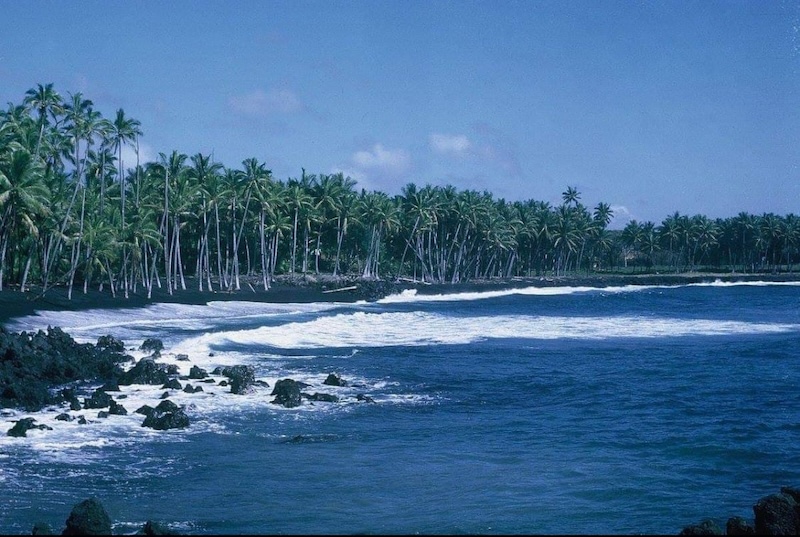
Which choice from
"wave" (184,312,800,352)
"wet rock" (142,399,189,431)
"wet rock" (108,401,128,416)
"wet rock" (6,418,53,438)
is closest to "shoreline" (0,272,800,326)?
"wave" (184,312,800,352)

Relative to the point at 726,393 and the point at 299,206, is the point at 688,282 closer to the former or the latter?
the point at 299,206

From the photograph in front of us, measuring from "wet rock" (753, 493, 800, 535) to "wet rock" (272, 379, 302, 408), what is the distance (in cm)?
1422

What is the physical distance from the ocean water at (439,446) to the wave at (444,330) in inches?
32.0

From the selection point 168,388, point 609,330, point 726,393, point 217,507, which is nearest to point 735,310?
point 609,330

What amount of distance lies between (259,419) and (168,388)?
5.42 meters

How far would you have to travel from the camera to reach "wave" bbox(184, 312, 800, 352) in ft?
138

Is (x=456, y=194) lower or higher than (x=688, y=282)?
higher

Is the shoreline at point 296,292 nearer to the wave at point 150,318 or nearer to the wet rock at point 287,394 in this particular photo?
the wave at point 150,318

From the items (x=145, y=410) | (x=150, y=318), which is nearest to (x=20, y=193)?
(x=150, y=318)

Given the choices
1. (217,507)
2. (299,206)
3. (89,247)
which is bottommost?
(217,507)

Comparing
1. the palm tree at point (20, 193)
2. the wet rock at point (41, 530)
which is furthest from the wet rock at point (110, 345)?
the wet rock at point (41, 530)

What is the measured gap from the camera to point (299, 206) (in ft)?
274

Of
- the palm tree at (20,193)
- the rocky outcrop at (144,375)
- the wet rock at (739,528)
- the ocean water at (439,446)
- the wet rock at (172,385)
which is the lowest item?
the ocean water at (439,446)

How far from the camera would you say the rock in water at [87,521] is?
12.1 meters
